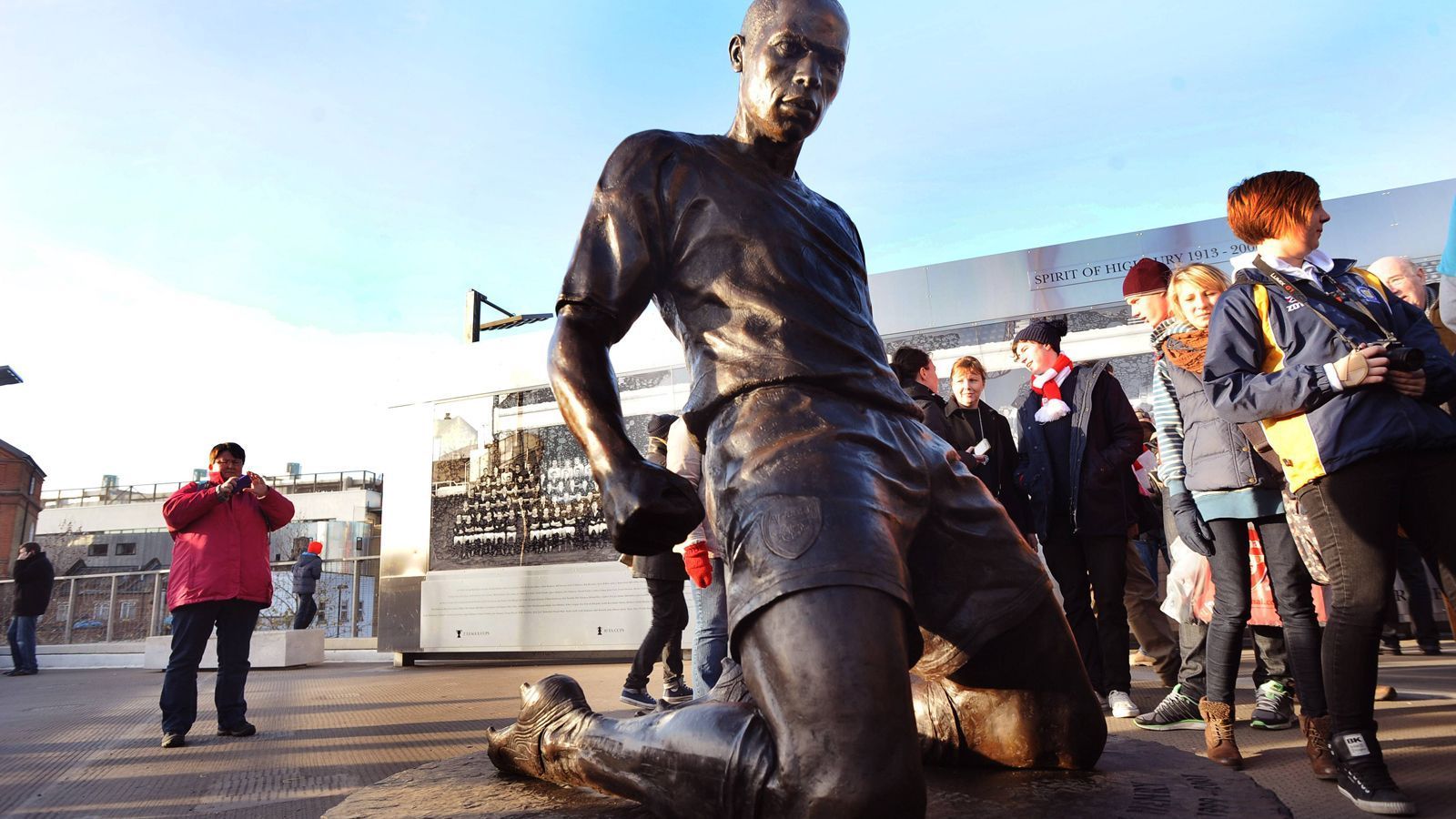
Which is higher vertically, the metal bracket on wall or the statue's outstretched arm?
the metal bracket on wall

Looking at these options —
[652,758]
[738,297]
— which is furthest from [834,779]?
[738,297]

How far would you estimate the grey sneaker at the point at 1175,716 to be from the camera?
3.88 metres

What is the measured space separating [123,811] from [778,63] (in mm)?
3338

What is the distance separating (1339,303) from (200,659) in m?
5.17

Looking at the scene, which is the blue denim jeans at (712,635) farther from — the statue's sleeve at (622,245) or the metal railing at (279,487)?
the metal railing at (279,487)

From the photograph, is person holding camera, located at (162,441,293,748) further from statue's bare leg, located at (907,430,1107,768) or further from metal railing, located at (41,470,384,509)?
metal railing, located at (41,470,384,509)

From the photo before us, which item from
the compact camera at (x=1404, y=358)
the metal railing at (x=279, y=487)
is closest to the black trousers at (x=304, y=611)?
the compact camera at (x=1404, y=358)

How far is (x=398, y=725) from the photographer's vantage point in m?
5.29

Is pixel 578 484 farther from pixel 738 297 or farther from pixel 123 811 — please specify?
pixel 738 297

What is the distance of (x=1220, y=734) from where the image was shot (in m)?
3.12

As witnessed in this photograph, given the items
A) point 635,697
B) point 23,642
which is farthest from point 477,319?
point 635,697

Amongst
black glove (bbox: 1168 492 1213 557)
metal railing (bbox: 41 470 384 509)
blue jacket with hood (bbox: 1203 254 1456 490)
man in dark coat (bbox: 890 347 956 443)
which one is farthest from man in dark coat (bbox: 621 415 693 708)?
metal railing (bbox: 41 470 384 509)

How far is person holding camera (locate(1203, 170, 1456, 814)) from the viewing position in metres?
2.40

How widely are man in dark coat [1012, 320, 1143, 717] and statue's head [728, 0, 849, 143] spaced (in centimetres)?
295
